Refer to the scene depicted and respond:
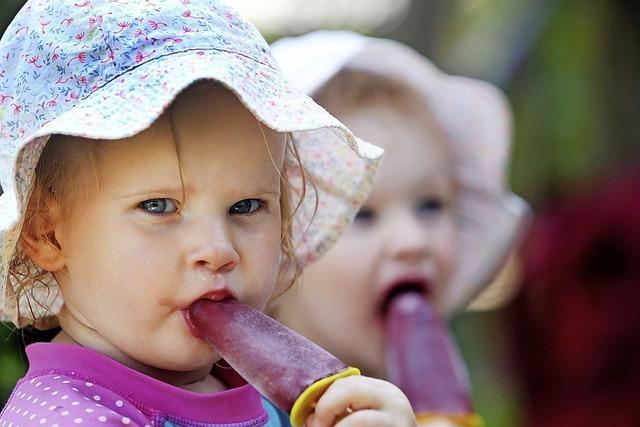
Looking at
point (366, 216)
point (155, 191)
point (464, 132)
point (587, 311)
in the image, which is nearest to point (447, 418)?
point (366, 216)

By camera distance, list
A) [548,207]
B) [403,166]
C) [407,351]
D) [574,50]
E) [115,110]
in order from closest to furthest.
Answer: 1. [115,110]
2. [407,351]
3. [403,166]
4. [548,207]
5. [574,50]

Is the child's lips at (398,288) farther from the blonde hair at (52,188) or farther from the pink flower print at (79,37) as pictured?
the pink flower print at (79,37)

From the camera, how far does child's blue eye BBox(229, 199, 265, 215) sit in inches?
61.6

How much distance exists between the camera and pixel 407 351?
274cm

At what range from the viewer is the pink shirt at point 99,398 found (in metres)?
1.45

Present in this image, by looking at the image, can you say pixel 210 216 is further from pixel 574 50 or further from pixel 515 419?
pixel 574 50

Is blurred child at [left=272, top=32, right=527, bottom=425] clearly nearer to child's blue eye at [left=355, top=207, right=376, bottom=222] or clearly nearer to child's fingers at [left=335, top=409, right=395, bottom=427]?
child's blue eye at [left=355, top=207, right=376, bottom=222]

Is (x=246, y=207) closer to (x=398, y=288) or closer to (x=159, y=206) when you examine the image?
(x=159, y=206)

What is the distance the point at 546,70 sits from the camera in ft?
18.0

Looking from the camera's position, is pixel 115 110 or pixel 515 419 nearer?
pixel 115 110

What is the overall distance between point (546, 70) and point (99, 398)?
4.29 metres

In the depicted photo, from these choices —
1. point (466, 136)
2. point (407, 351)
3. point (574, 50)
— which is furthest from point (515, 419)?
point (407, 351)

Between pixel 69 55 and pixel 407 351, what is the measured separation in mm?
1417

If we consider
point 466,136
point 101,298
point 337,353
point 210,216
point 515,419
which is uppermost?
point 210,216
